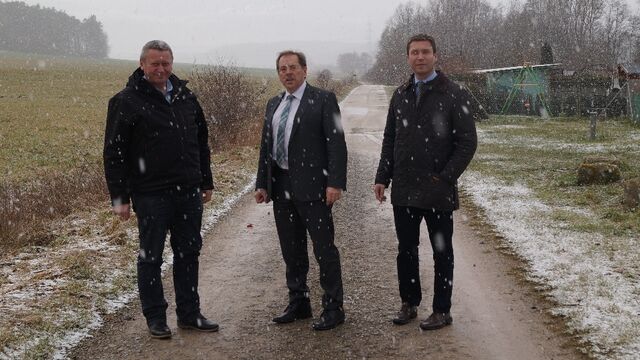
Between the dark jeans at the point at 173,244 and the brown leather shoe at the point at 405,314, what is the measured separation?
65.2 inches

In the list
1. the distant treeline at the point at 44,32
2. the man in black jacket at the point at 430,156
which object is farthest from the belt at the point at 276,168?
the distant treeline at the point at 44,32

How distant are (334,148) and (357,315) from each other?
1478 millimetres

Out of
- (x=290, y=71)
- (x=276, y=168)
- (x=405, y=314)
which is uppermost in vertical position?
(x=290, y=71)

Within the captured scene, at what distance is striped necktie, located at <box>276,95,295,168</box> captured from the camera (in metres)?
4.46

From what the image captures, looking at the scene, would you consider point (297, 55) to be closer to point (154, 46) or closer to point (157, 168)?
point (154, 46)

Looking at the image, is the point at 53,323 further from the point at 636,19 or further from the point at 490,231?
the point at 636,19

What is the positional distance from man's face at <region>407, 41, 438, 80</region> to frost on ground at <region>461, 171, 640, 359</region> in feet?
7.71

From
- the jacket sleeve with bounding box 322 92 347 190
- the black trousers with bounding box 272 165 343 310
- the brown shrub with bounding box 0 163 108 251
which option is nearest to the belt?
the black trousers with bounding box 272 165 343 310

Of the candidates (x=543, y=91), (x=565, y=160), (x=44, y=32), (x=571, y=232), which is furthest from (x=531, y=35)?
(x=44, y=32)

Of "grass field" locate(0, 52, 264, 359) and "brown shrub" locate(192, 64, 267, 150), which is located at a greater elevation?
"brown shrub" locate(192, 64, 267, 150)

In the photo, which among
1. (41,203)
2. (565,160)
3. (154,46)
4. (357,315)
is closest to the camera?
(154,46)

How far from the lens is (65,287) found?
214 inches

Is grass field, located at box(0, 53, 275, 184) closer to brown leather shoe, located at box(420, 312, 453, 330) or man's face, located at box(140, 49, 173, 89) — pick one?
man's face, located at box(140, 49, 173, 89)

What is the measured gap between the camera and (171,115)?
433 centimetres
